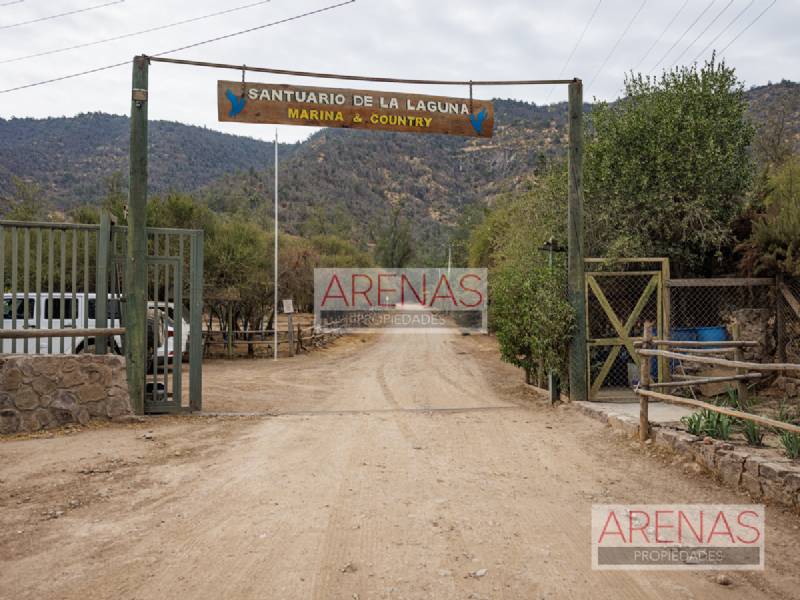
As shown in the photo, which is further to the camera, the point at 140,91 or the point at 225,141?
the point at 225,141

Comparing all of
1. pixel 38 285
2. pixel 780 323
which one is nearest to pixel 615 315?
pixel 780 323

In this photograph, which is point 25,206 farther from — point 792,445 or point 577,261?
point 792,445

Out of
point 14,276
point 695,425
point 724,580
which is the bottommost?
point 724,580

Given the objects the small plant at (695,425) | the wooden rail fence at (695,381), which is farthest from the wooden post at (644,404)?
the small plant at (695,425)

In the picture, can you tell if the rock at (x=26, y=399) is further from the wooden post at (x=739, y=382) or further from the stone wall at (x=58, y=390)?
the wooden post at (x=739, y=382)

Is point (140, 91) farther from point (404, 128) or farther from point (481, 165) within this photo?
point (481, 165)

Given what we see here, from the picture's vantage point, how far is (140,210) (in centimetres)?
→ 871

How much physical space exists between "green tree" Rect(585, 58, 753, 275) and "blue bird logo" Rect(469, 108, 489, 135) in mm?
3534

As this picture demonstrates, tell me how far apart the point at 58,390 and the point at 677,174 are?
38.4 feet

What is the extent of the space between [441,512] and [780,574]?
7.66 feet

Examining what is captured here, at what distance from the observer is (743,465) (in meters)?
5.40

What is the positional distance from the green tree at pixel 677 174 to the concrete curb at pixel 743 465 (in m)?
5.58

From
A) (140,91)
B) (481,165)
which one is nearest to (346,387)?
(140,91)

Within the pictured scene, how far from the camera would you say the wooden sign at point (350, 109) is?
9.33 metres
